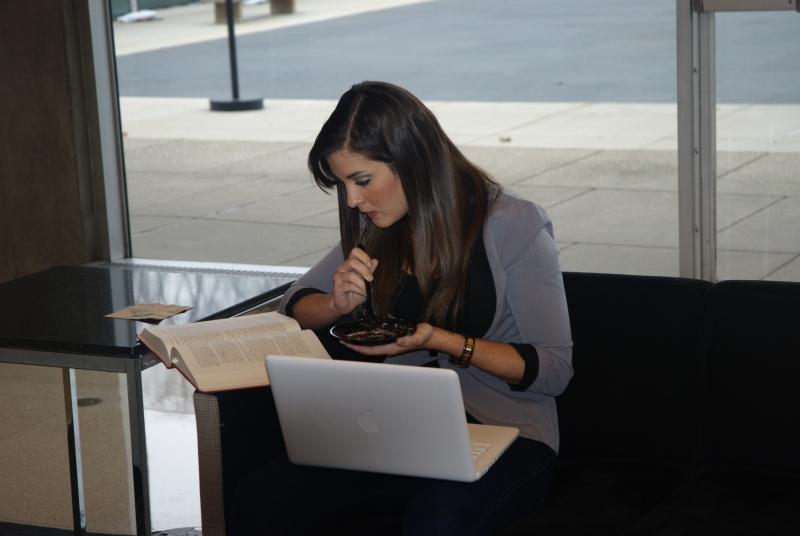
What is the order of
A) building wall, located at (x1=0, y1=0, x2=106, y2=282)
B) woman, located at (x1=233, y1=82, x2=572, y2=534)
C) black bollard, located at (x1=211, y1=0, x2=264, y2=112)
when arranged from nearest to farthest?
woman, located at (x1=233, y1=82, x2=572, y2=534) → black bollard, located at (x1=211, y1=0, x2=264, y2=112) → building wall, located at (x1=0, y1=0, x2=106, y2=282)

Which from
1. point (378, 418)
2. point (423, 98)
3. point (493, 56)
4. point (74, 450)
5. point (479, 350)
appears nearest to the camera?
point (378, 418)

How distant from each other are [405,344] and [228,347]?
0.43m

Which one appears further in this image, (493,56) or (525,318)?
(493,56)

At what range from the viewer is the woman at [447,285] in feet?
8.15

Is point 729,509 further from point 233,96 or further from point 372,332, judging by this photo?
point 233,96

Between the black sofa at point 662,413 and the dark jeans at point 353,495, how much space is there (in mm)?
39

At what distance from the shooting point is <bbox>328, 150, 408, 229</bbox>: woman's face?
2.61 meters

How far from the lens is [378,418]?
2.26 meters

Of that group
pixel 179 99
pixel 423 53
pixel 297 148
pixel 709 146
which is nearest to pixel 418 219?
pixel 709 146

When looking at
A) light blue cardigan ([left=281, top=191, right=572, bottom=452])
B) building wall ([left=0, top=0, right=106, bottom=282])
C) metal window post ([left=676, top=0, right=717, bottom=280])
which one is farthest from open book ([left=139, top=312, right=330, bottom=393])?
building wall ([left=0, top=0, right=106, bottom=282])

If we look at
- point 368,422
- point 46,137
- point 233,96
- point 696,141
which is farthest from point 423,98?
point 368,422

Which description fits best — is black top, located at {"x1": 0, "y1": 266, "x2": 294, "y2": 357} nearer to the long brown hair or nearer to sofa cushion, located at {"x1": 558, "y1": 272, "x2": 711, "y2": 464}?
the long brown hair

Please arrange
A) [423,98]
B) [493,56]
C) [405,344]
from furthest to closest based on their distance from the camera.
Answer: [423,98] < [493,56] < [405,344]

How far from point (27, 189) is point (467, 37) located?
82.2 inches
